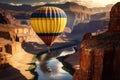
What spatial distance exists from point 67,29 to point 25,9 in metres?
Answer: 28.7

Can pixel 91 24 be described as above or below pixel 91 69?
below

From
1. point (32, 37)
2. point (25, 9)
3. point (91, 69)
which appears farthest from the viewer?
point (25, 9)

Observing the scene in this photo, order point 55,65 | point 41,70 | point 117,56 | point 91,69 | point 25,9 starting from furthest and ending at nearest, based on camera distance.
Result: point 25,9 → point 55,65 → point 41,70 → point 91,69 → point 117,56

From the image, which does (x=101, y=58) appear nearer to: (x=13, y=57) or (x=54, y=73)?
(x=54, y=73)

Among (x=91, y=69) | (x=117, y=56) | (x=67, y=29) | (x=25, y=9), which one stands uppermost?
(x=117, y=56)

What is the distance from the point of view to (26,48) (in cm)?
9531

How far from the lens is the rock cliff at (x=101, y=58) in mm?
15102

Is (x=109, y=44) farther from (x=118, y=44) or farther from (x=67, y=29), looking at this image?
(x=67, y=29)

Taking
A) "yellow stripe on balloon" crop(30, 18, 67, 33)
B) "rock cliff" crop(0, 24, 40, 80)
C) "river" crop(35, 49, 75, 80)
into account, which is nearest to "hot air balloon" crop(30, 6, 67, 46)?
"yellow stripe on balloon" crop(30, 18, 67, 33)

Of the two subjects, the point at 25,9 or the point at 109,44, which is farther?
the point at 25,9

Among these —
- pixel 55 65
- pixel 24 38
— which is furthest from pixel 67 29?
pixel 55 65

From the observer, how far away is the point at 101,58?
50.0 ft

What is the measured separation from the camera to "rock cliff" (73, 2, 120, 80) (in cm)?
1510

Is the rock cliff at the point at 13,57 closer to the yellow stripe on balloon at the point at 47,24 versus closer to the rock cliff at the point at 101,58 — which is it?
the yellow stripe on balloon at the point at 47,24
